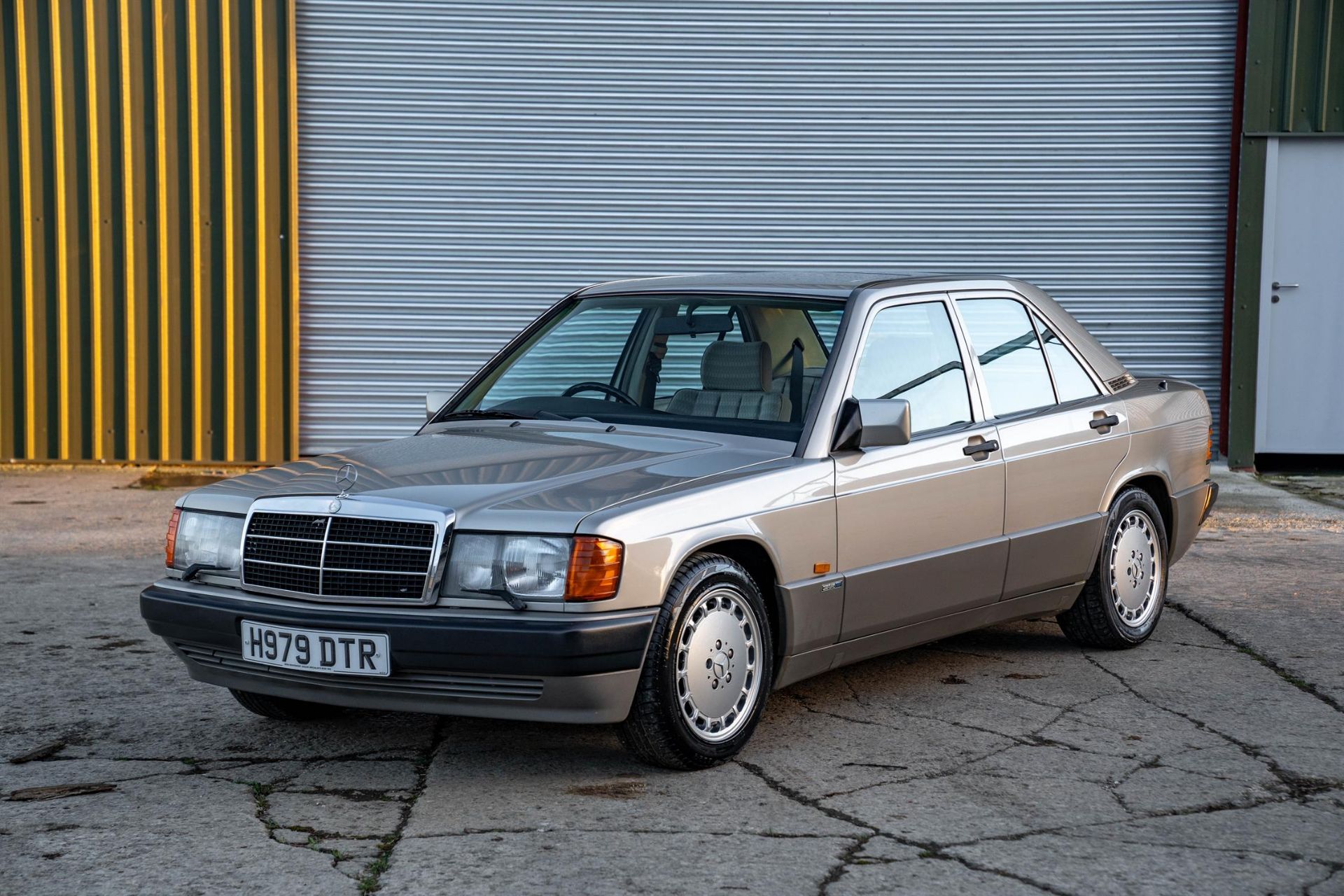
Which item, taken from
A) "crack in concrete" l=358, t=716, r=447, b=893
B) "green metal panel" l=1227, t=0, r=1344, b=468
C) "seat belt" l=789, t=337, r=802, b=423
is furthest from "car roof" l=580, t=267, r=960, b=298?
"green metal panel" l=1227, t=0, r=1344, b=468

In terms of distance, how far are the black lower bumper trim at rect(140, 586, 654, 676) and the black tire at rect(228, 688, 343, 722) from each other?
72cm

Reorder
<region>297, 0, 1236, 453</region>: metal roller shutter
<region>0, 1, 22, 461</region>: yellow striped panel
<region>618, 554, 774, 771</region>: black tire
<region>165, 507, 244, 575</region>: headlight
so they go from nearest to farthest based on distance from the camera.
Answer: <region>618, 554, 774, 771</region>: black tire < <region>165, 507, 244, 575</region>: headlight < <region>0, 1, 22, 461</region>: yellow striped panel < <region>297, 0, 1236, 453</region>: metal roller shutter

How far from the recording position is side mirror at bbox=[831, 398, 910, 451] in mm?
4609

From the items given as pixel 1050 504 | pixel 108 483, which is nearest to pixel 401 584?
pixel 1050 504

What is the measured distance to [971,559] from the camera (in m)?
5.13

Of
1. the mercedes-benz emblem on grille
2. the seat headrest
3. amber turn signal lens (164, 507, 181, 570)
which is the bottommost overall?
amber turn signal lens (164, 507, 181, 570)

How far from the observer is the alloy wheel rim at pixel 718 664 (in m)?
4.20

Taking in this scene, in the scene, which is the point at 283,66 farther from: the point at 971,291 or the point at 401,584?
the point at 401,584

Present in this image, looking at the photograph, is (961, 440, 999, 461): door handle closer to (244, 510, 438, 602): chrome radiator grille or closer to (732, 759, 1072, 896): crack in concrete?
(732, 759, 1072, 896): crack in concrete

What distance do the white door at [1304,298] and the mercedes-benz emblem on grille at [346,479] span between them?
29.1 feet

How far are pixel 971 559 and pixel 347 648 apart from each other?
7.11 ft

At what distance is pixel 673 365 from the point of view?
205 inches

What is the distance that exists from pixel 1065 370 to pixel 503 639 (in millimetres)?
2884

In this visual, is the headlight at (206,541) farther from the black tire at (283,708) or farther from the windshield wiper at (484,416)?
the windshield wiper at (484,416)
